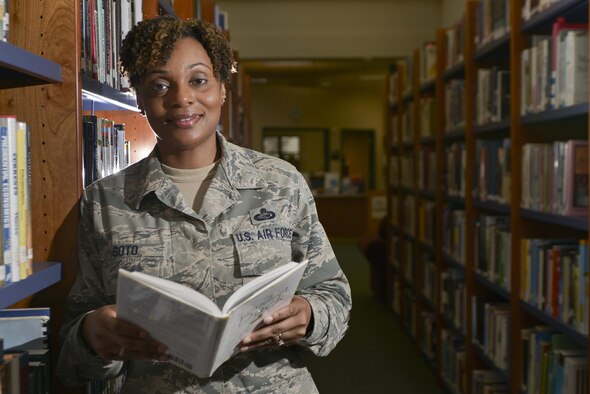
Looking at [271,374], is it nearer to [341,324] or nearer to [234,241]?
[341,324]

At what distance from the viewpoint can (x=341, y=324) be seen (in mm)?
1436

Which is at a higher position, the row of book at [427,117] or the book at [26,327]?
the row of book at [427,117]

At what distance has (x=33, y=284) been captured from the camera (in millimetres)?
1244

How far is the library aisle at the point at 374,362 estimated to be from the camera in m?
4.28

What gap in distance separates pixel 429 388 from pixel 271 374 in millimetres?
3147

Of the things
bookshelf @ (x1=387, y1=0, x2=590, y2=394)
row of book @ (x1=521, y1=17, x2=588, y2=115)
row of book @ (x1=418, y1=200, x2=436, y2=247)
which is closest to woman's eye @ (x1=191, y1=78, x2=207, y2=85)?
bookshelf @ (x1=387, y1=0, x2=590, y2=394)

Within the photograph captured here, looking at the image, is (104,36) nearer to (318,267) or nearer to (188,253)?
(188,253)

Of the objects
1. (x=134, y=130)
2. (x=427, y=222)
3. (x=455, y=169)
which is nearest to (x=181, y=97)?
(x=134, y=130)

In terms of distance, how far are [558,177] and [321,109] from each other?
12.3m

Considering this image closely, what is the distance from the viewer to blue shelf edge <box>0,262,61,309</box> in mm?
1127

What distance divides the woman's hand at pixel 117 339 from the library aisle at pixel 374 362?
306 centimetres

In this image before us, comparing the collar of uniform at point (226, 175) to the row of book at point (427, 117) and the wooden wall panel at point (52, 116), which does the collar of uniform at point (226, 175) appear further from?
the row of book at point (427, 117)

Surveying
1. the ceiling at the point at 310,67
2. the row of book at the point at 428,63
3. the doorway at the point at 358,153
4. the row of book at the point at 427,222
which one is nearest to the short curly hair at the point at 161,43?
the row of book at the point at 427,222

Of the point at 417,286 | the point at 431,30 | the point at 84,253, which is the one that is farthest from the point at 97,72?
the point at 431,30
